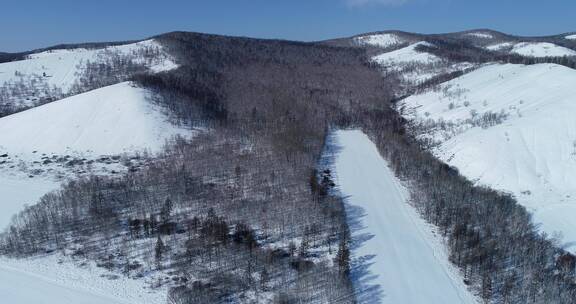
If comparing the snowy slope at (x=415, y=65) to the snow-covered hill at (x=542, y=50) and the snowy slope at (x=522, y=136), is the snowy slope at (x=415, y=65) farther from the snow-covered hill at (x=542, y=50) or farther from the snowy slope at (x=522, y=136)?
the snow-covered hill at (x=542, y=50)

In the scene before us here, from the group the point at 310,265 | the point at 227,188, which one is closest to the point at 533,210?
the point at 310,265

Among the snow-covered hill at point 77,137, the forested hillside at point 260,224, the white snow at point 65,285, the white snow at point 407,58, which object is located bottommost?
the white snow at point 65,285

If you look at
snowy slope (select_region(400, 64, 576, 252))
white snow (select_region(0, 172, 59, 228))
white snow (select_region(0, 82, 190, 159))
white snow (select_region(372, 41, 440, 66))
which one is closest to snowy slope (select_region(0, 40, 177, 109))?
white snow (select_region(0, 82, 190, 159))

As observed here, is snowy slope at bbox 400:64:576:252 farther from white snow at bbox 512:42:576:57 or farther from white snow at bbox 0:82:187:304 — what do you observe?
white snow at bbox 512:42:576:57

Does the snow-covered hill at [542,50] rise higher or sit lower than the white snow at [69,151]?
higher

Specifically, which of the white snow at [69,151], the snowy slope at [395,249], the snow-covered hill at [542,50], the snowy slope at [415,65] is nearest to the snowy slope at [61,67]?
the white snow at [69,151]

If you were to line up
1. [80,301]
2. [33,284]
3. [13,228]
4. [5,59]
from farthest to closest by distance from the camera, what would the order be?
[5,59] < [13,228] < [33,284] < [80,301]

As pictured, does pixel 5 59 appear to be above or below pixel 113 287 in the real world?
above

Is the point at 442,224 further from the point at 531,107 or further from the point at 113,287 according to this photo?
the point at 531,107
